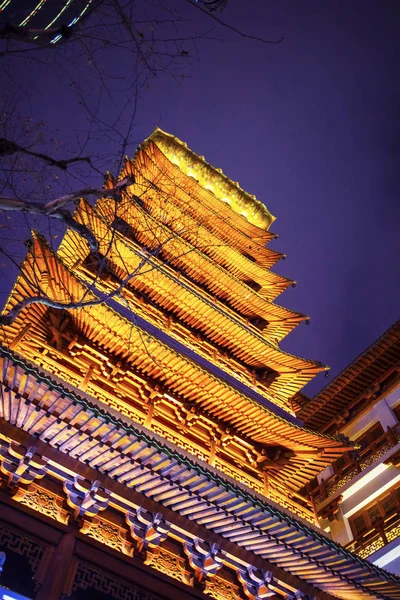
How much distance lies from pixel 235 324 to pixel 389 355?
6.65 m

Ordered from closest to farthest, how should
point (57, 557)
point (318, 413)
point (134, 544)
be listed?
point (57, 557)
point (134, 544)
point (318, 413)

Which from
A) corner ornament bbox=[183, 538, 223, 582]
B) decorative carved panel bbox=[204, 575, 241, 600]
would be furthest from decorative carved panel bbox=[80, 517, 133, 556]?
decorative carved panel bbox=[204, 575, 241, 600]

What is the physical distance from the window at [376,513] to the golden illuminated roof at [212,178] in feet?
39.7

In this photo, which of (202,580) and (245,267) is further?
(245,267)

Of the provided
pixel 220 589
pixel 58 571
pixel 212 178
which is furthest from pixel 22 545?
pixel 212 178

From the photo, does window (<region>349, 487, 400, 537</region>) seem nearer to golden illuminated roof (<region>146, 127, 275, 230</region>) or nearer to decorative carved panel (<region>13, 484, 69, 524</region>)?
decorative carved panel (<region>13, 484, 69, 524</region>)

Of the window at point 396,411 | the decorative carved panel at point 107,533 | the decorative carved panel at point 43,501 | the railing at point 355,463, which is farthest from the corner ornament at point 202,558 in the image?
the window at point 396,411

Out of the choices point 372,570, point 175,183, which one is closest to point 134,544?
point 372,570

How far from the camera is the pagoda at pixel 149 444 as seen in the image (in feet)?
18.9

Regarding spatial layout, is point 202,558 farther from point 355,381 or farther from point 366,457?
point 355,381

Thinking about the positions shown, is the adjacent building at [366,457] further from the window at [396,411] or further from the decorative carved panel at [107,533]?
the decorative carved panel at [107,533]

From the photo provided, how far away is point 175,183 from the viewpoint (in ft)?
57.4

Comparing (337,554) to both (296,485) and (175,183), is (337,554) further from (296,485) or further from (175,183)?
(175,183)

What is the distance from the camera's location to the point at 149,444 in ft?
19.4
